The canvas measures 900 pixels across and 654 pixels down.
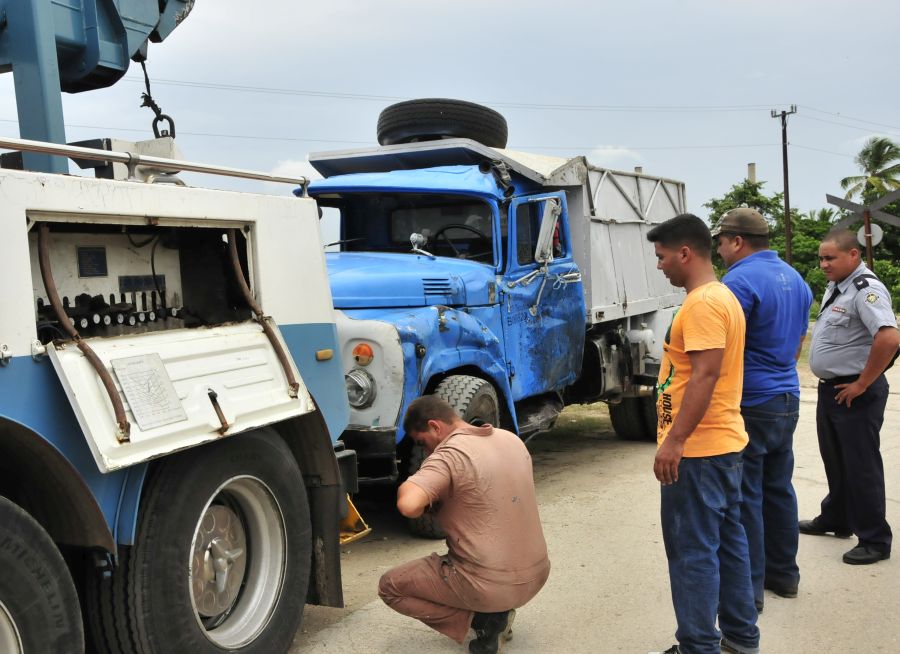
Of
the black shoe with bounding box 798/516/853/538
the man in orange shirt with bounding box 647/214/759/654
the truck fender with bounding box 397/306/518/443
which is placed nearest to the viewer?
the man in orange shirt with bounding box 647/214/759/654

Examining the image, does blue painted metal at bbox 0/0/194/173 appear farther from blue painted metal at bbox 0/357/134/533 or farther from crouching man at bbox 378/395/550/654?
crouching man at bbox 378/395/550/654

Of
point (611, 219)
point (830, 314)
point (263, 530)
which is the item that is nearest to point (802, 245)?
point (611, 219)

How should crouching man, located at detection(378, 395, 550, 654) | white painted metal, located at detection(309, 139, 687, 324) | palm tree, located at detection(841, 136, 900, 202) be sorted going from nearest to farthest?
1. crouching man, located at detection(378, 395, 550, 654)
2. white painted metal, located at detection(309, 139, 687, 324)
3. palm tree, located at detection(841, 136, 900, 202)

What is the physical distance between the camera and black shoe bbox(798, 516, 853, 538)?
221 inches

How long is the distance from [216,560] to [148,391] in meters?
0.91

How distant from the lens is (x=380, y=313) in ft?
19.1

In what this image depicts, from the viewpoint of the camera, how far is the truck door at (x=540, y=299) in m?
6.75

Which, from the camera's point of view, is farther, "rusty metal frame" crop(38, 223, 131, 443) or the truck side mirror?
the truck side mirror

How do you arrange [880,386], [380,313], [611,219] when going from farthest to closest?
[611,219]
[380,313]
[880,386]

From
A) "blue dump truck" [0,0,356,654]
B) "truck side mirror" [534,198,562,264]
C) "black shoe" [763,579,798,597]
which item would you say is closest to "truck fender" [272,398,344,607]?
"blue dump truck" [0,0,356,654]

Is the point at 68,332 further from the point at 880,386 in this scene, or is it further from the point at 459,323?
the point at 880,386

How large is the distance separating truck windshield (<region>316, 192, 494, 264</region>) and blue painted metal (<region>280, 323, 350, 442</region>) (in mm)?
2726

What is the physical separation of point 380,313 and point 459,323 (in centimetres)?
55

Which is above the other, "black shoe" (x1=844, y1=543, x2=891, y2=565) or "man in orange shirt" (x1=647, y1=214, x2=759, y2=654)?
"man in orange shirt" (x1=647, y1=214, x2=759, y2=654)
